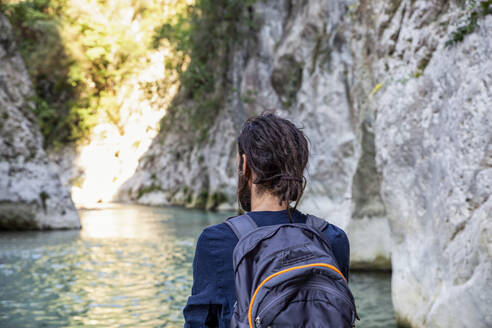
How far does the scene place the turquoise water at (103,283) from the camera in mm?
5809

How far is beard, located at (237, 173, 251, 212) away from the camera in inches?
68.6

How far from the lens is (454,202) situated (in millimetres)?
4184

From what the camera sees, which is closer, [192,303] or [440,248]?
[192,303]

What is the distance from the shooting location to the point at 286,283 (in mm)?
1398

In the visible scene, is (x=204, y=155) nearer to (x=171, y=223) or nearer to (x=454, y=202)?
(x=171, y=223)

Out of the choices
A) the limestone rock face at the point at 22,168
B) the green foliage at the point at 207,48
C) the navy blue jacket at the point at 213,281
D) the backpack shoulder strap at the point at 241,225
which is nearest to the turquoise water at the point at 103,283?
the limestone rock face at the point at 22,168

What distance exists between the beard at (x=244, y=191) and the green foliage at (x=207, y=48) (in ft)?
67.5

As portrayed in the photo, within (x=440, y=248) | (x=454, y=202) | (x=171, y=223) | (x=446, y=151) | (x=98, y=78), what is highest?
(x=98, y=78)

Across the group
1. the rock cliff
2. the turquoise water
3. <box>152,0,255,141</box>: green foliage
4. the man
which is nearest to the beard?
the man

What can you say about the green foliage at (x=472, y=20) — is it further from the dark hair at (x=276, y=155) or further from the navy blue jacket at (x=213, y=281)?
the navy blue jacket at (x=213, y=281)

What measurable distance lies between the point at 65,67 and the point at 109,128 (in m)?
4.89

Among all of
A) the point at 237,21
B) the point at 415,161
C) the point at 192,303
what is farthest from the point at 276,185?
the point at 237,21

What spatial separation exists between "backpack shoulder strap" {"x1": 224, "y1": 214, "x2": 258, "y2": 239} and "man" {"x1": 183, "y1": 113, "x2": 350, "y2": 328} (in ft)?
0.05

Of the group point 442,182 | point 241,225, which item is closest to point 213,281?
point 241,225
